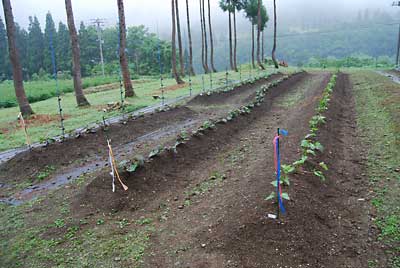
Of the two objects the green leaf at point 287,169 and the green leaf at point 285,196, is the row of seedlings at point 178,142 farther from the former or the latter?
the green leaf at point 285,196

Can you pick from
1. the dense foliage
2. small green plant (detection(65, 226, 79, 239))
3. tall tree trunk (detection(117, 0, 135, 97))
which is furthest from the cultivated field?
the dense foliage


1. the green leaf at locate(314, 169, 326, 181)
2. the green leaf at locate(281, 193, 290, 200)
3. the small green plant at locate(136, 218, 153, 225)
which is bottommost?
the small green plant at locate(136, 218, 153, 225)

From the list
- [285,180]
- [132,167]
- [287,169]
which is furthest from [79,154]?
[285,180]

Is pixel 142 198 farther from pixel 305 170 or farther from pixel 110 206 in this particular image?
pixel 305 170

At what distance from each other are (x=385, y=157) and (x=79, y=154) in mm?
7246

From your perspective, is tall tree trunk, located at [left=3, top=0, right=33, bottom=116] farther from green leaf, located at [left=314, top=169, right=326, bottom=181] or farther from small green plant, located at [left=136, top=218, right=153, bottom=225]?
green leaf, located at [left=314, top=169, right=326, bottom=181]

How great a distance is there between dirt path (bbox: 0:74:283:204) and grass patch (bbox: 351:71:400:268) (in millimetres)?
5114

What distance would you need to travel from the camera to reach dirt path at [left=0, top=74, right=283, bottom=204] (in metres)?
6.89

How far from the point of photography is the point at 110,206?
5.39m

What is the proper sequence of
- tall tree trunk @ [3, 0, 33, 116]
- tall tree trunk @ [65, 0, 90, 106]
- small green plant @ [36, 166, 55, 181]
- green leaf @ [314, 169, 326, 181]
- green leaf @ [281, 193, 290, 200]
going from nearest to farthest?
green leaf @ [281, 193, 290, 200]
green leaf @ [314, 169, 326, 181]
small green plant @ [36, 166, 55, 181]
tall tree trunk @ [3, 0, 33, 116]
tall tree trunk @ [65, 0, 90, 106]

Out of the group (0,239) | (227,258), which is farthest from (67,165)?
(227,258)

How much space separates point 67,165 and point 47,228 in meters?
3.09

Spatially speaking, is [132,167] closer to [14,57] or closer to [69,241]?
[69,241]

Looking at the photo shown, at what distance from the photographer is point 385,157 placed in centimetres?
695
